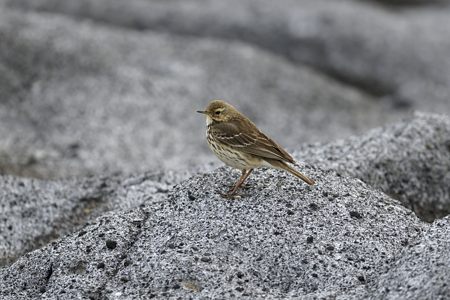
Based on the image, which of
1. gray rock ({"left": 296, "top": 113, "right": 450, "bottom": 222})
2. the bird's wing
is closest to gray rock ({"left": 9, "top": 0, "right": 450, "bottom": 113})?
gray rock ({"left": 296, "top": 113, "right": 450, "bottom": 222})

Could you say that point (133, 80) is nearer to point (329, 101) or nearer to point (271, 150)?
point (329, 101)

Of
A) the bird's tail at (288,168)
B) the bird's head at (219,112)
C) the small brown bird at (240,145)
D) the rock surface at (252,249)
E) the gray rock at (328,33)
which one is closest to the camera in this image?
the rock surface at (252,249)

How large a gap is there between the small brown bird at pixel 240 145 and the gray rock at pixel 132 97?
13.2 feet

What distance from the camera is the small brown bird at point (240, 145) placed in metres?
6.91

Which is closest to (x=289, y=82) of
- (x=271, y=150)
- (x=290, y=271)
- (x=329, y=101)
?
(x=329, y=101)

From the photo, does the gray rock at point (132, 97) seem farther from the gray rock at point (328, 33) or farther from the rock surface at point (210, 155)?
the gray rock at point (328, 33)

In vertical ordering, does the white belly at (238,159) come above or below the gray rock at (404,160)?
above

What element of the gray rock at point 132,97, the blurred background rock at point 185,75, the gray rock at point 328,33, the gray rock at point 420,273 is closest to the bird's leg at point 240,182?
the gray rock at point 420,273

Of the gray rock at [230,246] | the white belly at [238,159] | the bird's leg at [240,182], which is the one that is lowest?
the gray rock at [230,246]

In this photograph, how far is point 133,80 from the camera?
13352 mm

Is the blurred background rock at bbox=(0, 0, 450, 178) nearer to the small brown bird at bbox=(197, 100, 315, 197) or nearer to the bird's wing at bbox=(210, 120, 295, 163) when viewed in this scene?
the small brown bird at bbox=(197, 100, 315, 197)

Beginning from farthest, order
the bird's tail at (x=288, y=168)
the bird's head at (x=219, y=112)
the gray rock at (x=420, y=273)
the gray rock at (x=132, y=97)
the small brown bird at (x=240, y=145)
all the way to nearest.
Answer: the gray rock at (x=132, y=97)
the bird's head at (x=219, y=112)
the small brown bird at (x=240, y=145)
the bird's tail at (x=288, y=168)
the gray rock at (x=420, y=273)

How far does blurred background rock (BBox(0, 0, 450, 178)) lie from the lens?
1212 cm

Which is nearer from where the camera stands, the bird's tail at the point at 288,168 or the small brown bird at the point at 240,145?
the bird's tail at the point at 288,168
